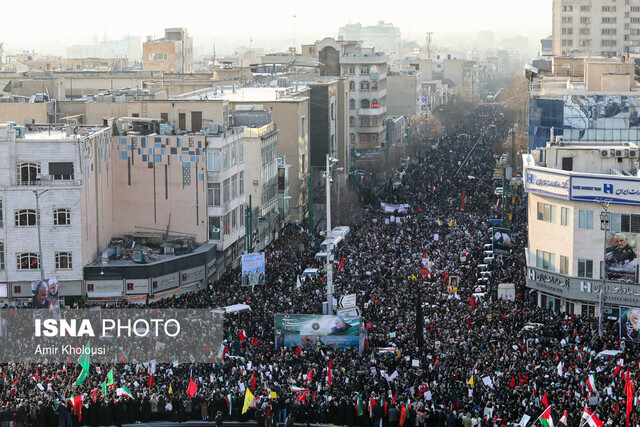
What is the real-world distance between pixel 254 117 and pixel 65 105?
10145 mm

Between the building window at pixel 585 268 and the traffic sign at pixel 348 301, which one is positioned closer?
the traffic sign at pixel 348 301

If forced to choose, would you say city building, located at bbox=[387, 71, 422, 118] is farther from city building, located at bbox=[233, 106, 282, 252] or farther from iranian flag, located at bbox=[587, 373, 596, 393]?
iranian flag, located at bbox=[587, 373, 596, 393]

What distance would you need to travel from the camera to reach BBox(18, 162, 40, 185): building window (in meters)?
49.8

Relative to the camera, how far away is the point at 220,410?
33.8 meters

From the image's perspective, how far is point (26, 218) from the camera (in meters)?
49.9

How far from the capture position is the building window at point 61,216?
50.1m

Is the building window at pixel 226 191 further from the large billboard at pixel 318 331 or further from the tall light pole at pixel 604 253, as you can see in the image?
the tall light pole at pixel 604 253

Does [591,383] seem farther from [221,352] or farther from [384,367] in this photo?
[221,352]

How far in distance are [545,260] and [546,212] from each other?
188 cm

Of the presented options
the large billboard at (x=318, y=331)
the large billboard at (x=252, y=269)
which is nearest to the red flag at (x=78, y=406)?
the large billboard at (x=318, y=331)

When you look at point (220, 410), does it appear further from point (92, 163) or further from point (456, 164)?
point (456, 164)

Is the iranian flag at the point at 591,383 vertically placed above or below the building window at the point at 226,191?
below

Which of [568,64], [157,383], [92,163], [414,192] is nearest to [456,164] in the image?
[568,64]

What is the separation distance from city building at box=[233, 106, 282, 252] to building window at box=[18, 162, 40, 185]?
12912 mm
